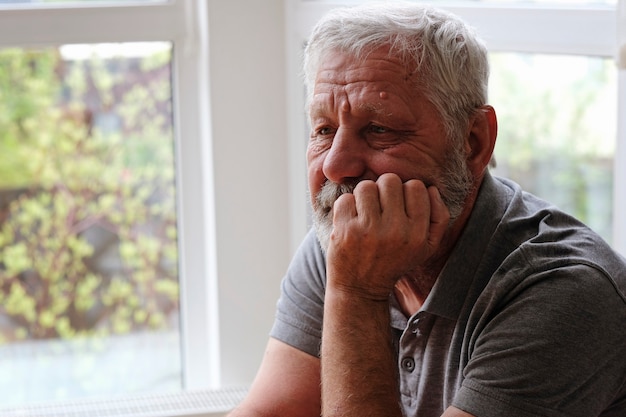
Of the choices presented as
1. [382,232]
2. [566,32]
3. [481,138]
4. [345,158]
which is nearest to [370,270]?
[382,232]

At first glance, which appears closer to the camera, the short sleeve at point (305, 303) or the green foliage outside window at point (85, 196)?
the short sleeve at point (305, 303)

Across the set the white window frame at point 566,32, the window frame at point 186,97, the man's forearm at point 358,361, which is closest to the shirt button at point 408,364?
the man's forearm at point 358,361

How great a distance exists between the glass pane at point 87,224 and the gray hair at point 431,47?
1106 millimetres

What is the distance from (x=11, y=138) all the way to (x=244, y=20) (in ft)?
2.33

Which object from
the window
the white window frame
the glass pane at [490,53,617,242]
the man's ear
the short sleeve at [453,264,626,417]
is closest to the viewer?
the short sleeve at [453,264,626,417]

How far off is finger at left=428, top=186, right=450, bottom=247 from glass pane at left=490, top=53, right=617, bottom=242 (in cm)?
51

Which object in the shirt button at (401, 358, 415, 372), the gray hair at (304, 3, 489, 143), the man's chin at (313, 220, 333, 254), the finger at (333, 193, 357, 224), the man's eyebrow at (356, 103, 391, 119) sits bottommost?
the shirt button at (401, 358, 415, 372)

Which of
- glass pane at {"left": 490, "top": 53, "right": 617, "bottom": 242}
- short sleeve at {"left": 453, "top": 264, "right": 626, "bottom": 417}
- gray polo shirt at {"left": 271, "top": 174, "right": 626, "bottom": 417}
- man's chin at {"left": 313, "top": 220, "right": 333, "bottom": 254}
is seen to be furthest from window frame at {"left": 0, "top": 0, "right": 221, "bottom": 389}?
short sleeve at {"left": 453, "top": 264, "right": 626, "bottom": 417}

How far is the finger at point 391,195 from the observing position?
4.74 feet

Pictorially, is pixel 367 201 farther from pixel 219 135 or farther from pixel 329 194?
pixel 219 135

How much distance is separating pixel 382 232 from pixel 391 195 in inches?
2.4

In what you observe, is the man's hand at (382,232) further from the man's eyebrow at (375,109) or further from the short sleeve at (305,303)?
the short sleeve at (305,303)

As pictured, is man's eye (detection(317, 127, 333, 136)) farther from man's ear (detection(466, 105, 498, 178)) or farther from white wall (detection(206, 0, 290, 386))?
white wall (detection(206, 0, 290, 386))

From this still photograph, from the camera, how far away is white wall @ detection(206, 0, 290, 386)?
2.40 metres
